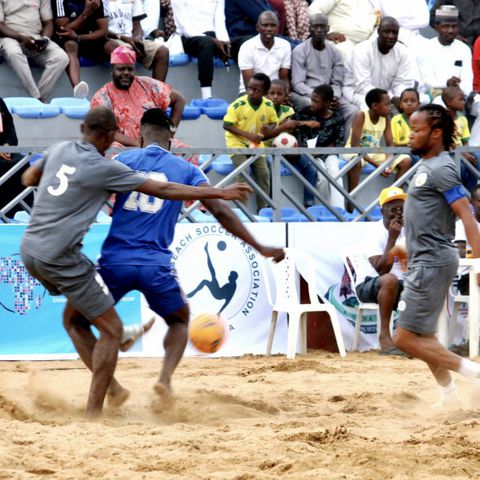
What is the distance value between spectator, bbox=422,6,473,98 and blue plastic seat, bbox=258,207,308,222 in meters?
3.91

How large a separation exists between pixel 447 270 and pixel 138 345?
15.1 ft

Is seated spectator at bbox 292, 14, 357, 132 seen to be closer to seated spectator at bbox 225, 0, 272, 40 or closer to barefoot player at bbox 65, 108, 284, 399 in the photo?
seated spectator at bbox 225, 0, 272, 40

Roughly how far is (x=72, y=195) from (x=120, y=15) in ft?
25.9

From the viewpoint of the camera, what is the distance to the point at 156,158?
290 inches

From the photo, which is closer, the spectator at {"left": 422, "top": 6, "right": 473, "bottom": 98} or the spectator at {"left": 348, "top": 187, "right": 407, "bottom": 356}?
the spectator at {"left": 348, "top": 187, "right": 407, "bottom": 356}

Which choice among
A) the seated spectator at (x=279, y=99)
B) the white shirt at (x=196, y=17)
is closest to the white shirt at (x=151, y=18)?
the white shirt at (x=196, y=17)

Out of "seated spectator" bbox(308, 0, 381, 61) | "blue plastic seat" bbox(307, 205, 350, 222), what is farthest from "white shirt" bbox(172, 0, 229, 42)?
"blue plastic seat" bbox(307, 205, 350, 222)

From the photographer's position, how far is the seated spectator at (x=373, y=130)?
12.3 meters

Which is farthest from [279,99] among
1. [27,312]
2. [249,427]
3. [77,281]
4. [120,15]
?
[249,427]

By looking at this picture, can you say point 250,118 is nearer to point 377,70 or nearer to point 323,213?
point 323,213

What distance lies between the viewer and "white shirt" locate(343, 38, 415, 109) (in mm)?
14234

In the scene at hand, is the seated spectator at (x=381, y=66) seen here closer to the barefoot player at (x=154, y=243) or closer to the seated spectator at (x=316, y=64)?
the seated spectator at (x=316, y=64)

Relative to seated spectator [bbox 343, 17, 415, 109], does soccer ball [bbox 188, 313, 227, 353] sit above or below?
below

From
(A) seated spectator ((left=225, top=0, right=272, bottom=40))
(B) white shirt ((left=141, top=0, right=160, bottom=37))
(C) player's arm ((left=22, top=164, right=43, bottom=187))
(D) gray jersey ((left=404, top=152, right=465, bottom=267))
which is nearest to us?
(D) gray jersey ((left=404, top=152, right=465, bottom=267))
